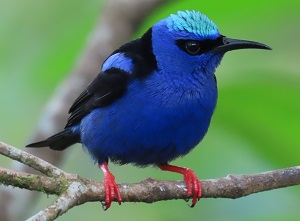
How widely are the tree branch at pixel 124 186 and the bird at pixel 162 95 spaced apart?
0.95ft

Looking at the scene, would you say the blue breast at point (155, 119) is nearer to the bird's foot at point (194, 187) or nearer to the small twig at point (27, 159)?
the bird's foot at point (194, 187)

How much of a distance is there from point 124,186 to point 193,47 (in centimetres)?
114

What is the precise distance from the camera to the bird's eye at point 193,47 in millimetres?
5223

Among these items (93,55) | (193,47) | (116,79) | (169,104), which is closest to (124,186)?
(169,104)

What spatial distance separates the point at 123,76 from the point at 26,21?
2.25m

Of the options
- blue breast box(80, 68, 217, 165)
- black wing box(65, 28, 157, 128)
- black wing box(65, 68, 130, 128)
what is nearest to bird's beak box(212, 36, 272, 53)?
blue breast box(80, 68, 217, 165)

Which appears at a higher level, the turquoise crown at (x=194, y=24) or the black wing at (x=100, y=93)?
the turquoise crown at (x=194, y=24)

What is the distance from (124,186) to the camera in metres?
4.55

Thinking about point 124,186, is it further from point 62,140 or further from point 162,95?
point 62,140

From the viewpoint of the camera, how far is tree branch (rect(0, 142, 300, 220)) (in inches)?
158

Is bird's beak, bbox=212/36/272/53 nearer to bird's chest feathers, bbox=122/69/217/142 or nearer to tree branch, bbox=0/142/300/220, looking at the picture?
bird's chest feathers, bbox=122/69/217/142

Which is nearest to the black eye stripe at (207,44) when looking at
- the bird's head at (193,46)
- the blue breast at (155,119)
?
the bird's head at (193,46)

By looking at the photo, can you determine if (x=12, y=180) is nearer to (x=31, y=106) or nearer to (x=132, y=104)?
(x=132, y=104)

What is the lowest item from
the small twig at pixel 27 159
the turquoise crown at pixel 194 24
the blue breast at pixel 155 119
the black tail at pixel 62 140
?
the small twig at pixel 27 159
